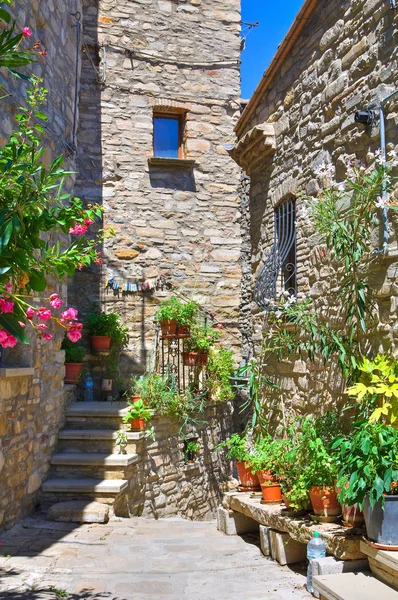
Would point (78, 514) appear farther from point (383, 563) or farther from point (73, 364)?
point (383, 563)

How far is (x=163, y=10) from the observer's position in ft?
33.3

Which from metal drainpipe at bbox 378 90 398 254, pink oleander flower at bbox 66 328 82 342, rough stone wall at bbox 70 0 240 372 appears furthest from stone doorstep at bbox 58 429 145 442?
pink oleander flower at bbox 66 328 82 342

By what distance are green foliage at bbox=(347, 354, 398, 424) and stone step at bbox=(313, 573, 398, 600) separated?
96 centimetres

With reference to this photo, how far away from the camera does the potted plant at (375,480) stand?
3.74 metres

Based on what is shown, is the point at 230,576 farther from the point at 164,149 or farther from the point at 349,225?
the point at 164,149

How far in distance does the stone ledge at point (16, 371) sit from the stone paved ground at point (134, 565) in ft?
4.48

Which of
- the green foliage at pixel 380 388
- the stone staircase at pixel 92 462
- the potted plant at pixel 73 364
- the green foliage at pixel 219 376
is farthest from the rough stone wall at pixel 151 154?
the green foliage at pixel 380 388

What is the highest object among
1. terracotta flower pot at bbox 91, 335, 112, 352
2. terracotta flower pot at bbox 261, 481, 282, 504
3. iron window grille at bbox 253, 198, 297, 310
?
iron window grille at bbox 253, 198, 297, 310

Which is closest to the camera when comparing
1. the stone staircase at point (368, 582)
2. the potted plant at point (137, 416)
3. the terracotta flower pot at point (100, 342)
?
the stone staircase at point (368, 582)

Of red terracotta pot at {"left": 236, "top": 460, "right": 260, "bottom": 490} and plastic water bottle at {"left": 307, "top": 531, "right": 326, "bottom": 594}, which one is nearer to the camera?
plastic water bottle at {"left": 307, "top": 531, "right": 326, "bottom": 594}

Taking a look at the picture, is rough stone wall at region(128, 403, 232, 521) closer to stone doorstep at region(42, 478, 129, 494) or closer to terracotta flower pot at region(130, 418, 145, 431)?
terracotta flower pot at region(130, 418, 145, 431)

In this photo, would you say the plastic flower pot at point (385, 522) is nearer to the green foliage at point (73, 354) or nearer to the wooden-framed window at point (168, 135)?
the green foliage at point (73, 354)

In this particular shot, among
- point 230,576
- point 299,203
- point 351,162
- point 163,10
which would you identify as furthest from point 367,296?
point 163,10

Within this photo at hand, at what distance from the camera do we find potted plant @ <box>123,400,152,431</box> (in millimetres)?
7250
